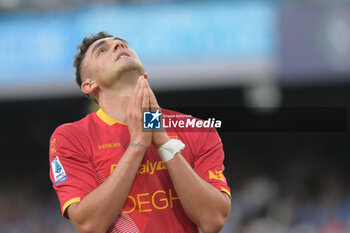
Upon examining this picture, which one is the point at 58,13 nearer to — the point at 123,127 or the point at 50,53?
the point at 50,53

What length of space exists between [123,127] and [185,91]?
320 inches

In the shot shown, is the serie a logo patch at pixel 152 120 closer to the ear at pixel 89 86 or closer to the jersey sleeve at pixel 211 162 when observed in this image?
the jersey sleeve at pixel 211 162

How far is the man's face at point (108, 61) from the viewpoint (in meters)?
3.13

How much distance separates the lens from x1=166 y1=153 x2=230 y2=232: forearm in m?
2.72

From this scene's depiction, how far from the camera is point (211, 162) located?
3020mm

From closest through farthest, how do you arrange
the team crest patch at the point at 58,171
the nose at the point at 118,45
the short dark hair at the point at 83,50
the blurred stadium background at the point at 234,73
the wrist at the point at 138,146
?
the wrist at the point at 138,146
the team crest patch at the point at 58,171
the nose at the point at 118,45
the short dark hair at the point at 83,50
the blurred stadium background at the point at 234,73

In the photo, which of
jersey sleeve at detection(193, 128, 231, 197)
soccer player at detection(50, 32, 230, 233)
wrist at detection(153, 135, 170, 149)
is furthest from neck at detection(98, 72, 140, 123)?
jersey sleeve at detection(193, 128, 231, 197)

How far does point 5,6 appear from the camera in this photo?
36.2 feet

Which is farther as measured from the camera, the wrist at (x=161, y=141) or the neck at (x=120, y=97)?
the neck at (x=120, y=97)

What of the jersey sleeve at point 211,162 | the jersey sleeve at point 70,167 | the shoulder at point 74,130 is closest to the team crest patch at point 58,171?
the jersey sleeve at point 70,167

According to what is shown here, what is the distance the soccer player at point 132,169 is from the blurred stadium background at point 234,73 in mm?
6866

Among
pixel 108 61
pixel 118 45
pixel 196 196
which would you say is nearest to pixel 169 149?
pixel 196 196

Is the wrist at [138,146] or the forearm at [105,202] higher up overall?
the wrist at [138,146]

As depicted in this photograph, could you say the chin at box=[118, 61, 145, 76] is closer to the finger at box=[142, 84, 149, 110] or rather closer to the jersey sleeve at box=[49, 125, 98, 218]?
the finger at box=[142, 84, 149, 110]
